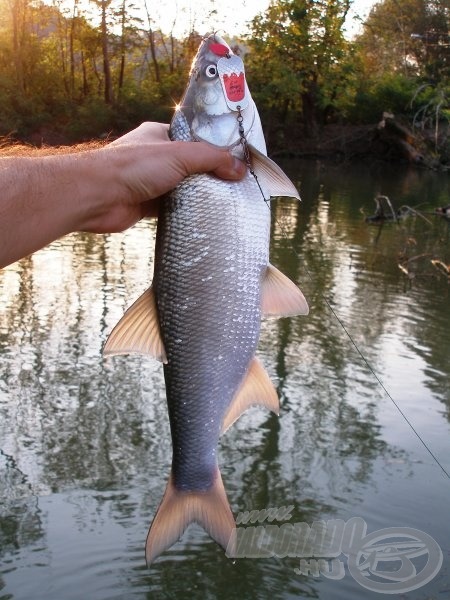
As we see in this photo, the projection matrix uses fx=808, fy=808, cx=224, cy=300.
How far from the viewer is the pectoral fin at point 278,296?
273 centimetres

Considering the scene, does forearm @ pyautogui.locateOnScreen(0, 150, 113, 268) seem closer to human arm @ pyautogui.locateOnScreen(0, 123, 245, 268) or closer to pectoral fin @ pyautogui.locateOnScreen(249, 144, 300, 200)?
human arm @ pyautogui.locateOnScreen(0, 123, 245, 268)

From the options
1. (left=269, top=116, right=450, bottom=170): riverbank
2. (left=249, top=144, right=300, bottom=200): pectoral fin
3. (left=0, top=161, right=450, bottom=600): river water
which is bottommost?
(left=0, top=161, right=450, bottom=600): river water

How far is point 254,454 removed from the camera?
6840mm

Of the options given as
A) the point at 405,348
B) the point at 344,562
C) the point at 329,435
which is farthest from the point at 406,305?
the point at 344,562

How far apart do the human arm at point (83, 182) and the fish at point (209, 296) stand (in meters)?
0.07

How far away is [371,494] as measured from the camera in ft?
Answer: 20.4

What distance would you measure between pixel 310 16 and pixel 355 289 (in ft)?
122

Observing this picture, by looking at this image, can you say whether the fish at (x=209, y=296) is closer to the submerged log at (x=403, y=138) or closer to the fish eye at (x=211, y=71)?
the fish eye at (x=211, y=71)

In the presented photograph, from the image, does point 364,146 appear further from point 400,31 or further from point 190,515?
point 190,515

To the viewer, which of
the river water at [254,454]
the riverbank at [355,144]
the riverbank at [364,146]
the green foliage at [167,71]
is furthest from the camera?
the green foliage at [167,71]

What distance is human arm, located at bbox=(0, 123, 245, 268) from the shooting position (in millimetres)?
2568

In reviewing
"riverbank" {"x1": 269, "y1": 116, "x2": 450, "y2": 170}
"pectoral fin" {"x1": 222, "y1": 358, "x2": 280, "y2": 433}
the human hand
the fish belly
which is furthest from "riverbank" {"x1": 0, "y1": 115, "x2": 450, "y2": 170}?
the fish belly

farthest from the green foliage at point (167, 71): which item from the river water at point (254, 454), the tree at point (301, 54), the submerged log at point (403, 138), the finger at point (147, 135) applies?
the finger at point (147, 135)

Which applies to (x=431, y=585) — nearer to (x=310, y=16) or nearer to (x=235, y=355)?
(x=235, y=355)
